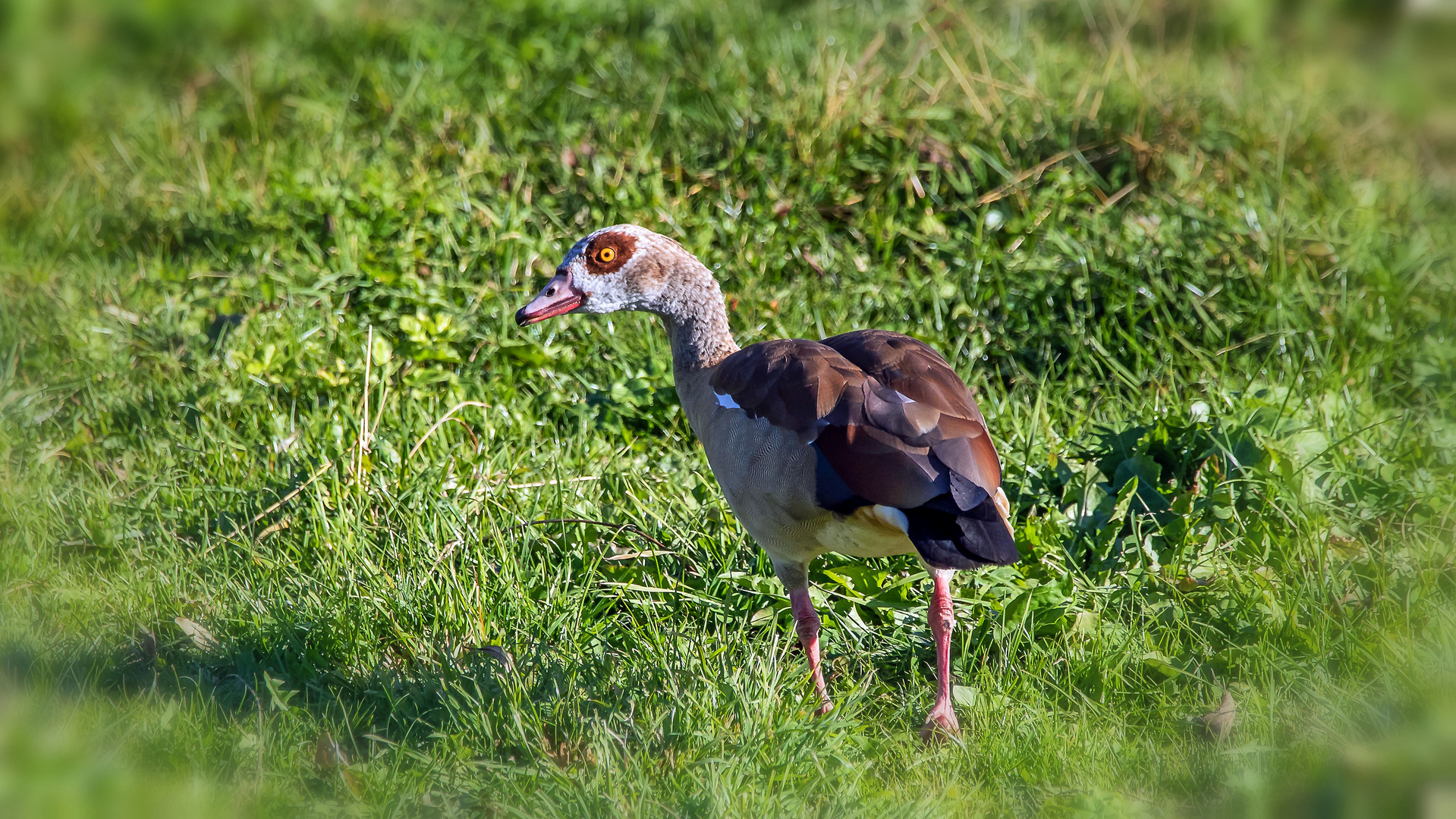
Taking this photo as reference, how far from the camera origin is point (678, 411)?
457 centimetres

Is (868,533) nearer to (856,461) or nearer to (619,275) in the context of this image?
(856,461)

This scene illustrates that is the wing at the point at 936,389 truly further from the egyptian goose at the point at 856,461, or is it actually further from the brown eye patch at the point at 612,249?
the brown eye patch at the point at 612,249

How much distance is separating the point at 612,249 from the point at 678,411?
85 cm

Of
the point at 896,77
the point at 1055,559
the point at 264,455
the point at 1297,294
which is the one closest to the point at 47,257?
the point at 264,455

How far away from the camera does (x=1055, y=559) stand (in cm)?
361

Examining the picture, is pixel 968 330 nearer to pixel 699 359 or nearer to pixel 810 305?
pixel 810 305

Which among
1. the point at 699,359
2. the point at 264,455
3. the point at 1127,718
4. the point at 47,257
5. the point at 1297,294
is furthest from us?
the point at 47,257

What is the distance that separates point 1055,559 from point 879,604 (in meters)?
0.59

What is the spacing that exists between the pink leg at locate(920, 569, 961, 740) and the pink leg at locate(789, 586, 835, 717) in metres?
0.28

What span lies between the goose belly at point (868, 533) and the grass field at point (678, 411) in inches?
15.4

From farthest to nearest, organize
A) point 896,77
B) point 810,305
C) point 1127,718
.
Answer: point 896,77 < point 810,305 < point 1127,718

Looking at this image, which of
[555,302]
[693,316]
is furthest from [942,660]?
[555,302]

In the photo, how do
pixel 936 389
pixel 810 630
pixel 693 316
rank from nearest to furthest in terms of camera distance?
pixel 936 389, pixel 810 630, pixel 693 316

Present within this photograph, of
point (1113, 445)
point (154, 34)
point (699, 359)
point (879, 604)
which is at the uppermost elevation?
point (154, 34)
